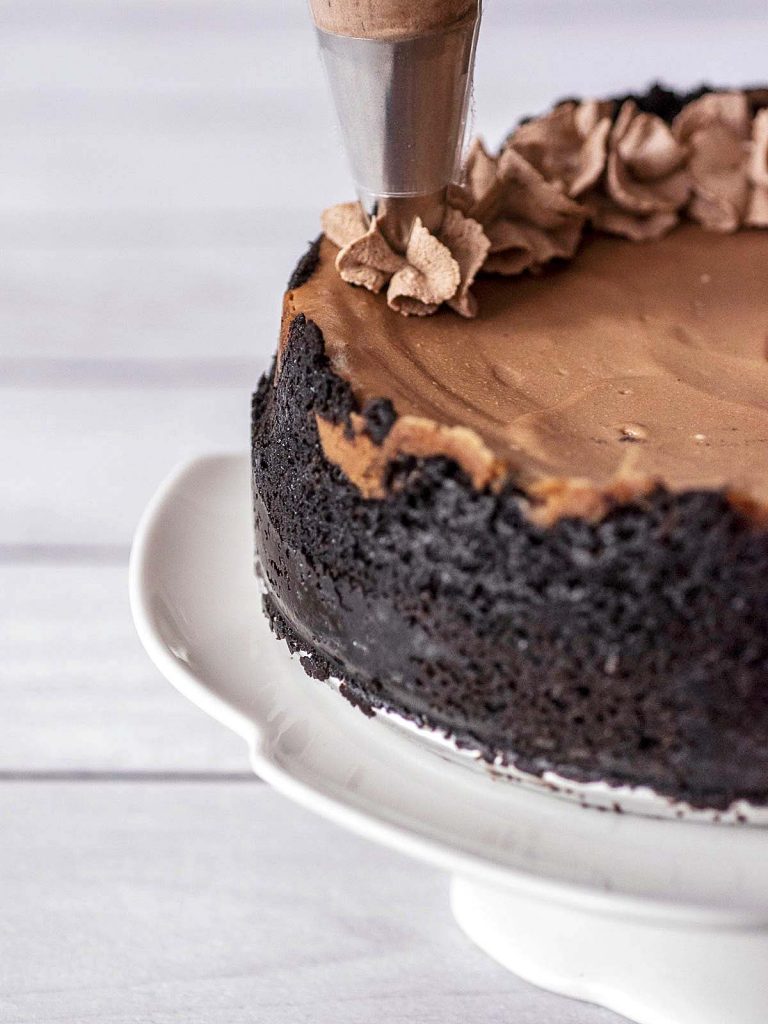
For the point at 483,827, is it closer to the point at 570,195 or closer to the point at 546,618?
the point at 546,618

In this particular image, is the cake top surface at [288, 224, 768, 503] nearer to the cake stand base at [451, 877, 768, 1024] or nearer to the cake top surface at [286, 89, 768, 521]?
the cake top surface at [286, 89, 768, 521]

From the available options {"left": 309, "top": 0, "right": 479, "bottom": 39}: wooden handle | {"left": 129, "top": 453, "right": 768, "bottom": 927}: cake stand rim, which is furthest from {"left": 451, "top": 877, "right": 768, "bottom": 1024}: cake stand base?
{"left": 309, "top": 0, "right": 479, "bottom": 39}: wooden handle

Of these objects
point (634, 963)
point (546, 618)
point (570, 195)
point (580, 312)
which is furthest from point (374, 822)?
point (570, 195)

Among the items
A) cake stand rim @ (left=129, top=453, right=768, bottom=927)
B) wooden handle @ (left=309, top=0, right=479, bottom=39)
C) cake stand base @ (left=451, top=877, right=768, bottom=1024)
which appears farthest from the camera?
cake stand base @ (left=451, top=877, right=768, bottom=1024)

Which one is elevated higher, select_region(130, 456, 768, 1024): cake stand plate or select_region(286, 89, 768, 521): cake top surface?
select_region(286, 89, 768, 521): cake top surface

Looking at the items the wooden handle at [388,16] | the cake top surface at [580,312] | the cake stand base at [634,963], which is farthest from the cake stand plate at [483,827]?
the wooden handle at [388,16]

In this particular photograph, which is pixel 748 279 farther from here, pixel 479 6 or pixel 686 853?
pixel 686 853

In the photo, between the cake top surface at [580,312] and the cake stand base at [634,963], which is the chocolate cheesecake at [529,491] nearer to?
the cake top surface at [580,312]
